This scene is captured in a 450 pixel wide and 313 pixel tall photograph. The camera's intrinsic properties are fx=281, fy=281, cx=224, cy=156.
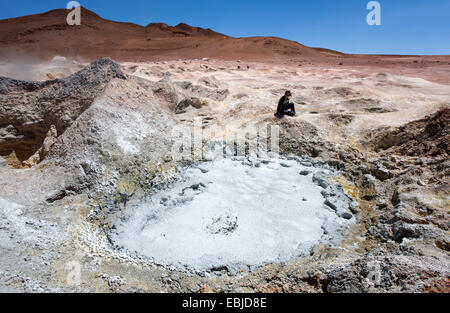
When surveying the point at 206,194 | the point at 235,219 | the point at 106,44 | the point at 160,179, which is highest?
the point at 106,44

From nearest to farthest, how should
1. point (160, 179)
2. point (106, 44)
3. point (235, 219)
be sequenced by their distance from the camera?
point (235, 219) < point (160, 179) < point (106, 44)

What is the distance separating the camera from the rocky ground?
87.5 inches

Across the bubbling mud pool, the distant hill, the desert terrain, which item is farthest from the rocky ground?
the distant hill

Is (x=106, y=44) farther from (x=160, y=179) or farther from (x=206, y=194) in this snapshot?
(x=206, y=194)

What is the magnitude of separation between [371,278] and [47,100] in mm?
4885

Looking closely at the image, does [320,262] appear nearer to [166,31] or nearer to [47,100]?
[47,100]

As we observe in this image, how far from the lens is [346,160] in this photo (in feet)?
13.8

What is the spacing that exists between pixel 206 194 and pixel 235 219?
60 cm

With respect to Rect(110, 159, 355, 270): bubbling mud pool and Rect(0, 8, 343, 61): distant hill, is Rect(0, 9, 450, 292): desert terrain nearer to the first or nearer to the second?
Rect(110, 159, 355, 270): bubbling mud pool

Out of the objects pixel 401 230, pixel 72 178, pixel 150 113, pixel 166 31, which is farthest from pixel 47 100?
pixel 166 31

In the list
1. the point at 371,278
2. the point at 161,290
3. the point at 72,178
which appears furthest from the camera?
the point at 72,178

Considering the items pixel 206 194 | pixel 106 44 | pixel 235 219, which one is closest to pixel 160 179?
pixel 206 194

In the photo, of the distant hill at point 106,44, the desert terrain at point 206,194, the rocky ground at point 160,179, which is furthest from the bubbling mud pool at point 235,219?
the distant hill at point 106,44

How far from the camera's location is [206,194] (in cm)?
349
